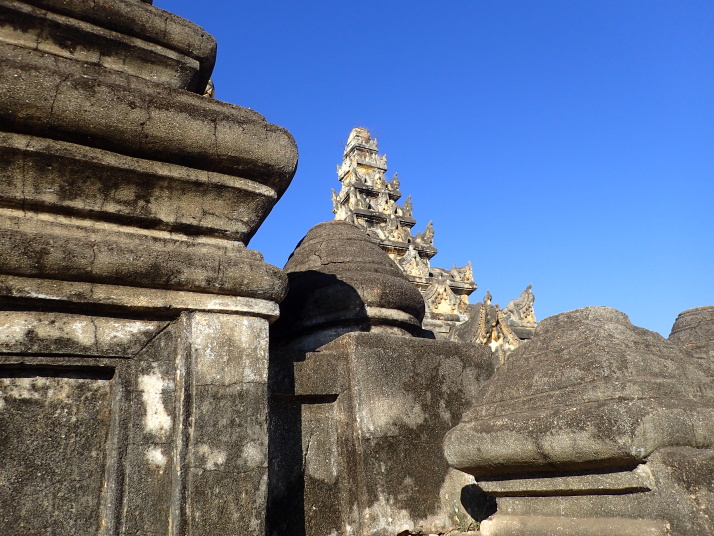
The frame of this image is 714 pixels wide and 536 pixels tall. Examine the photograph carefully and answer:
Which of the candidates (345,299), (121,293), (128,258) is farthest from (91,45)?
(345,299)

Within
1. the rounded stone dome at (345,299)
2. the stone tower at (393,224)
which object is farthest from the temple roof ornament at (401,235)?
the rounded stone dome at (345,299)

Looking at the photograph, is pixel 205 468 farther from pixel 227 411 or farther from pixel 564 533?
pixel 564 533

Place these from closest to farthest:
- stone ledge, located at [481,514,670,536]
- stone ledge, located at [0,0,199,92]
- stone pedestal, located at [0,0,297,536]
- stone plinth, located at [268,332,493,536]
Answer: stone pedestal, located at [0,0,297,536] < stone ledge, located at [481,514,670,536] < stone ledge, located at [0,0,199,92] < stone plinth, located at [268,332,493,536]

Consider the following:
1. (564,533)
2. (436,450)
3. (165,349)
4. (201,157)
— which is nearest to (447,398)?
(436,450)

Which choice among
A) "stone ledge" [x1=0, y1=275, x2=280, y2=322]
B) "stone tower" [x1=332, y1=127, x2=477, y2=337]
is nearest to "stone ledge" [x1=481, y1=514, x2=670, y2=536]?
"stone ledge" [x1=0, y1=275, x2=280, y2=322]

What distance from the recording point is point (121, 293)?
223cm

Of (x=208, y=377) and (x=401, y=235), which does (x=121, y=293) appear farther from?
(x=401, y=235)

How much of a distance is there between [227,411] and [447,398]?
1.50 metres

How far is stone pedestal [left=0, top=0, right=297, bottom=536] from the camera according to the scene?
2047mm

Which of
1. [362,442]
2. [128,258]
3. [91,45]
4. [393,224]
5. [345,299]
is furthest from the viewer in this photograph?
[393,224]

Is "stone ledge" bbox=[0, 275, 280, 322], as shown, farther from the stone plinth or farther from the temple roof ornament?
the temple roof ornament

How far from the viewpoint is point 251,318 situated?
2467 mm

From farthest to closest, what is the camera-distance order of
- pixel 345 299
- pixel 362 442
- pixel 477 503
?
pixel 345 299, pixel 477 503, pixel 362 442

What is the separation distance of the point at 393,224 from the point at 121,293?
28.1 meters
